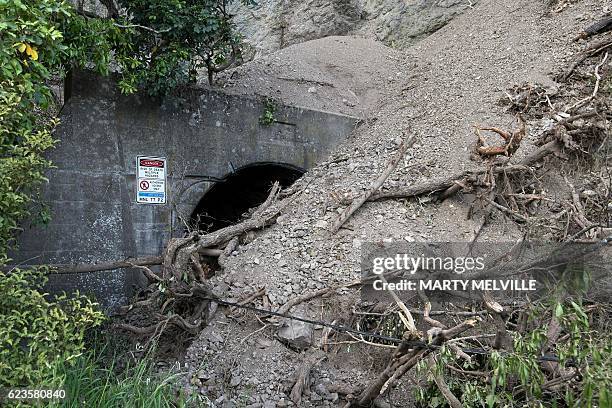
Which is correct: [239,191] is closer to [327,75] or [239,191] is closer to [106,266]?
[327,75]

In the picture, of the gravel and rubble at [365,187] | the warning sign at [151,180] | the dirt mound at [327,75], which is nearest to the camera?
the gravel and rubble at [365,187]

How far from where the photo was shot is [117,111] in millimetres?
5492

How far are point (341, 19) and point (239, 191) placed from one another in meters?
5.65

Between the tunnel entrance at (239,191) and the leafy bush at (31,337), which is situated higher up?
the tunnel entrance at (239,191)

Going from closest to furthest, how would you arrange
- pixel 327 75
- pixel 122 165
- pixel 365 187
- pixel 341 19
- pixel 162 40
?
1. pixel 365 187
2. pixel 122 165
3. pixel 162 40
4. pixel 327 75
5. pixel 341 19

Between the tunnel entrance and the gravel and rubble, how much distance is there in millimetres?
882

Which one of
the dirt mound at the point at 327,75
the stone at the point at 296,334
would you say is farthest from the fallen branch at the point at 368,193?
the dirt mound at the point at 327,75

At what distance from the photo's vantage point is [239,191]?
7379mm

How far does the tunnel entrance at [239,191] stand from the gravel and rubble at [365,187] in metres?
0.88

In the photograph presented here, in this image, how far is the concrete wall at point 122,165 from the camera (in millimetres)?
5031

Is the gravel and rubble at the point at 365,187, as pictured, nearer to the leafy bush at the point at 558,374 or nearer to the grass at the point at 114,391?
the grass at the point at 114,391

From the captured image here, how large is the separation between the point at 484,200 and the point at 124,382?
10.7 feet

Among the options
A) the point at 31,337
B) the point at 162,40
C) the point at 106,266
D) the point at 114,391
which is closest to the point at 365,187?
the point at 106,266

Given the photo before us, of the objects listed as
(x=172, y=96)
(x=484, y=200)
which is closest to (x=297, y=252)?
(x=484, y=200)
